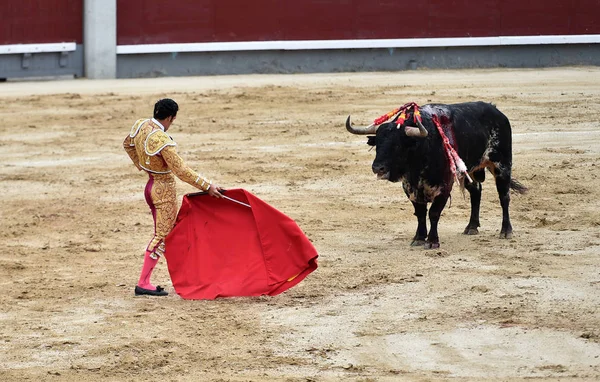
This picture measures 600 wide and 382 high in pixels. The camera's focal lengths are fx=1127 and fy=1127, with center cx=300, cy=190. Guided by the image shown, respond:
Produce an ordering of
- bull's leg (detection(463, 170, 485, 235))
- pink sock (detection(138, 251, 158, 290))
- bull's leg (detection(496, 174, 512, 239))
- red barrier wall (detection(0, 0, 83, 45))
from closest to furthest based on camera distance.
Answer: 1. pink sock (detection(138, 251, 158, 290))
2. bull's leg (detection(496, 174, 512, 239))
3. bull's leg (detection(463, 170, 485, 235))
4. red barrier wall (detection(0, 0, 83, 45))

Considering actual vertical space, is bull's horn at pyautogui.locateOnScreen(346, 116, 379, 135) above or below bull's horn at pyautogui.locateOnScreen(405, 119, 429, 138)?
below

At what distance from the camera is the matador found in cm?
577

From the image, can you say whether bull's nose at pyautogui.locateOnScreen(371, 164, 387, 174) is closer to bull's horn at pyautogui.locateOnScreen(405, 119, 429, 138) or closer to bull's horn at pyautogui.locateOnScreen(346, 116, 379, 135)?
bull's horn at pyautogui.locateOnScreen(405, 119, 429, 138)

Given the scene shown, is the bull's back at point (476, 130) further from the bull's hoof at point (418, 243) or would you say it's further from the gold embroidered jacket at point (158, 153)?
the gold embroidered jacket at point (158, 153)

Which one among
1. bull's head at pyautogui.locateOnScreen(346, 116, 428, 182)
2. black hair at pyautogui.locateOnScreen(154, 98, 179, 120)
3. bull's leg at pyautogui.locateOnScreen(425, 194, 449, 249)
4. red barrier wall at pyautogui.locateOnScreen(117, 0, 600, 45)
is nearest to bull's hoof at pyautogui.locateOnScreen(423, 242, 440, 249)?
bull's leg at pyautogui.locateOnScreen(425, 194, 449, 249)

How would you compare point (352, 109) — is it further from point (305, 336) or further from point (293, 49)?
point (305, 336)

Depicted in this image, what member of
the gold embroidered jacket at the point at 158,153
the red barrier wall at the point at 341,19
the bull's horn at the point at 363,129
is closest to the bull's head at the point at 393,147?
the bull's horn at the point at 363,129

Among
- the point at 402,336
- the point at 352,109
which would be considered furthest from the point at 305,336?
the point at 352,109

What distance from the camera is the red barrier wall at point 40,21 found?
46.9 feet

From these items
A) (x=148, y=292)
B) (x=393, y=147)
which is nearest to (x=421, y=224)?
(x=393, y=147)

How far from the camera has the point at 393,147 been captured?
6.84 m

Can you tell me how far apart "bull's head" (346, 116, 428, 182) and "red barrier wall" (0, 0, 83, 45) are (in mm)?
8613

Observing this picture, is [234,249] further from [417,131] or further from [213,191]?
[417,131]

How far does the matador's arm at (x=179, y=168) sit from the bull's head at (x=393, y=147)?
56.5 inches
